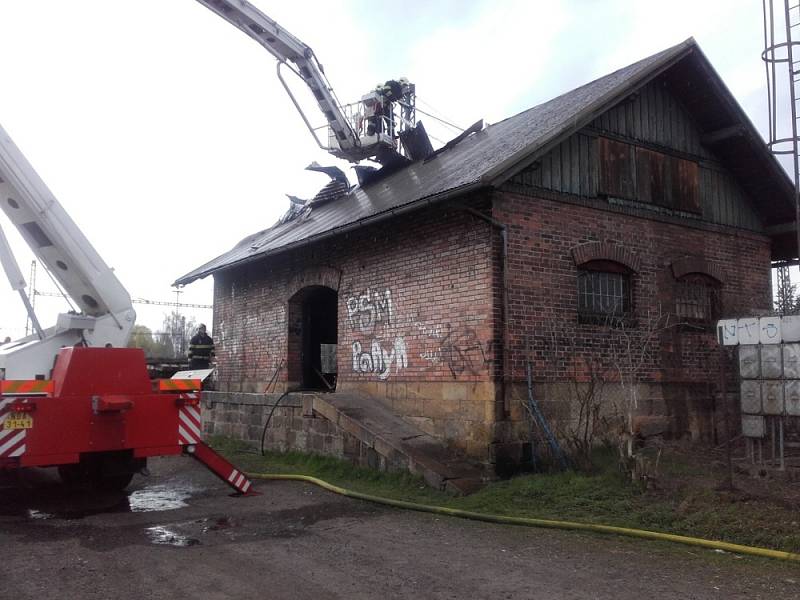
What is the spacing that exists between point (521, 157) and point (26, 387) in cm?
664

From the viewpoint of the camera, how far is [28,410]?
25.3 feet

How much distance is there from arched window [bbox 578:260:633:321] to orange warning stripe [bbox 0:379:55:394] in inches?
286

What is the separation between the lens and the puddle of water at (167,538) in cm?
693

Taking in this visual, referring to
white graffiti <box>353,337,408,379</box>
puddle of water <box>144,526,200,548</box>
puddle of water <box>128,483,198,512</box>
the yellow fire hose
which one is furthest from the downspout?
puddle of water <box>144,526,200,548</box>

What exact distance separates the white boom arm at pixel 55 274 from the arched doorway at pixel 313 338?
4.77 m

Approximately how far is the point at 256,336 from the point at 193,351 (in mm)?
3016

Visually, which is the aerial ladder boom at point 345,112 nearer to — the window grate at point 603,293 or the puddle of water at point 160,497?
the window grate at point 603,293

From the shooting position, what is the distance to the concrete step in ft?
30.6

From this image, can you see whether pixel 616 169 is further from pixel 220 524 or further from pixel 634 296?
pixel 220 524

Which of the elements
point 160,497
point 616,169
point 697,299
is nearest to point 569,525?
point 160,497

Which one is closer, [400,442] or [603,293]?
[400,442]

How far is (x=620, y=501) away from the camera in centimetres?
795

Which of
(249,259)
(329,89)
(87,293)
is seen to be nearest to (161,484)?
(87,293)

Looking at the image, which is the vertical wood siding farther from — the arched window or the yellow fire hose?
the yellow fire hose
